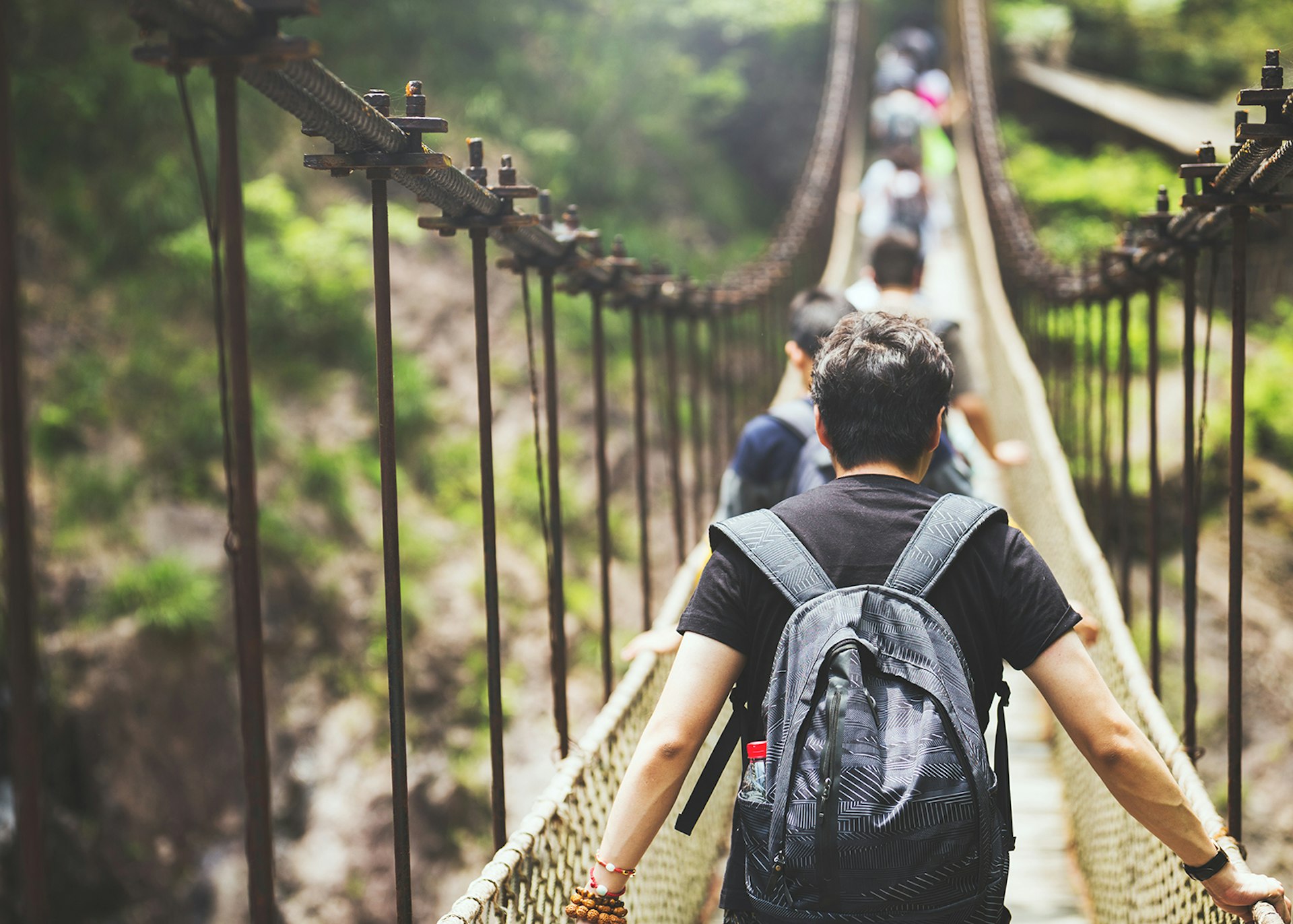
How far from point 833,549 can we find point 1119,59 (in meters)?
14.0

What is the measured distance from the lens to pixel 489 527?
6.54 ft

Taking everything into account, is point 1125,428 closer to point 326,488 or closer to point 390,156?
point 390,156

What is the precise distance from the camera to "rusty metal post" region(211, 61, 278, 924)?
113 centimetres

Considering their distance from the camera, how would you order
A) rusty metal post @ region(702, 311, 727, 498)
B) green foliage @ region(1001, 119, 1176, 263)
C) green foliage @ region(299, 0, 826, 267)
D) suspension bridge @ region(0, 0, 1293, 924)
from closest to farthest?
1. suspension bridge @ region(0, 0, 1293, 924)
2. rusty metal post @ region(702, 311, 727, 498)
3. green foliage @ region(1001, 119, 1176, 263)
4. green foliage @ region(299, 0, 826, 267)

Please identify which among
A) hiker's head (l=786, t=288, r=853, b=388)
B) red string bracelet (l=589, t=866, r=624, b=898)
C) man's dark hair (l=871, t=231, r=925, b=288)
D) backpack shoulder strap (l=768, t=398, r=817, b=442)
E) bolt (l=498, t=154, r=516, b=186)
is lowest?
red string bracelet (l=589, t=866, r=624, b=898)

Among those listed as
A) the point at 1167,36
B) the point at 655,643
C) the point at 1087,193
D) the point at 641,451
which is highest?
the point at 1167,36

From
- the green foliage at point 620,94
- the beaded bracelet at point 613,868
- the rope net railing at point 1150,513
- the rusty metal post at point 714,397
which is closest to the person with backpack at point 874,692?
the beaded bracelet at point 613,868

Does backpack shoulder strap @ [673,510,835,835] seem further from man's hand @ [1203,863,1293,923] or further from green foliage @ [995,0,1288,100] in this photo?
green foliage @ [995,0,1288,100]

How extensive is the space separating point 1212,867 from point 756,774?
582 mm

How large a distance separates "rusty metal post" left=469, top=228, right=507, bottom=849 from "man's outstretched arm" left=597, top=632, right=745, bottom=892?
60 centimetres

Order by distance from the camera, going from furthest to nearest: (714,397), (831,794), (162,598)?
(162,598) → (714,397) → (831,794)

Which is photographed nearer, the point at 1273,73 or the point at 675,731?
the point at 675,731

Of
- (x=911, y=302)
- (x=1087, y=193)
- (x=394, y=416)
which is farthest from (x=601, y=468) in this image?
(x=1087, y=193)

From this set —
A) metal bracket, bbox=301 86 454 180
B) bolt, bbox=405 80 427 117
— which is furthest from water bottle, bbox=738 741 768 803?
bolt, bbox=405 80 427 117
